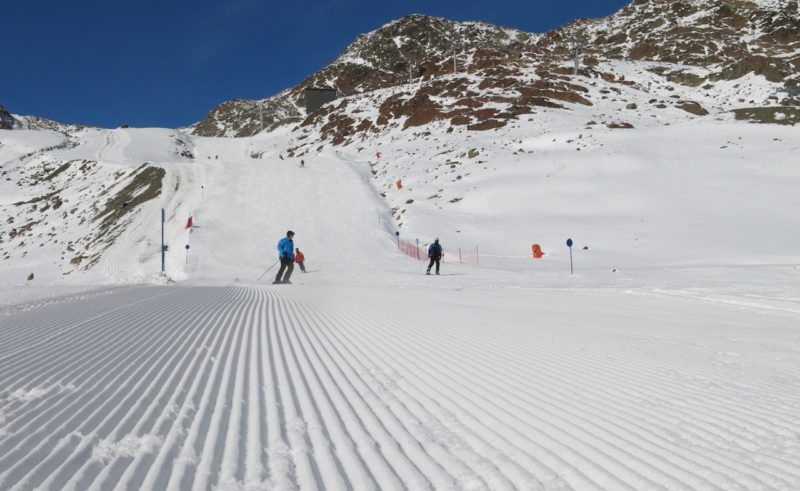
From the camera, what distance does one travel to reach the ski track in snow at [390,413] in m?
2.94

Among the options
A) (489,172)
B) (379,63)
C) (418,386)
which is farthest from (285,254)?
(379,63)

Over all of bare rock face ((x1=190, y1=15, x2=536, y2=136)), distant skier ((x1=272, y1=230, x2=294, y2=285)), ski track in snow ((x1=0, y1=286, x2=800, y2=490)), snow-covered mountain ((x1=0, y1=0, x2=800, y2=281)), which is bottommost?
ski track in snow ((x1=0, y1=286, x2=800, y2=490))

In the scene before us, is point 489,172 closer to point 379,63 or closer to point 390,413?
point 390,413

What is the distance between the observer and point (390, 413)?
→ 4.06 m

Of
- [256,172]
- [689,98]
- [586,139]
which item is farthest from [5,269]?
[689,98]

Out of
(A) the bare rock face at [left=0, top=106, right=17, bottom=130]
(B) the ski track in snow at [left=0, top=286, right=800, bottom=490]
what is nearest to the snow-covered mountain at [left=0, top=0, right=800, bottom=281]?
(B) the ski track in snow at [left=0, top=286, right=800, bottom=490]

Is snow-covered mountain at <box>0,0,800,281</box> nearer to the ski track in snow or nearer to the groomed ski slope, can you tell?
the groomed ski slope

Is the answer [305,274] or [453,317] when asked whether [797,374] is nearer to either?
[453,317]

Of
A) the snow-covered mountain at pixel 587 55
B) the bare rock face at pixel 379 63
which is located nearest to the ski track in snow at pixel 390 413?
the snow-covered mountain at pixel 587 55

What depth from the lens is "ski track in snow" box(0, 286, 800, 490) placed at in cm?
294

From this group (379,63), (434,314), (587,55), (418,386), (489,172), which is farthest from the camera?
(379,63)

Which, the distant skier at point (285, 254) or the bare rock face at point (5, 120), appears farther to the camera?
the bare rock face at point (5, 120)

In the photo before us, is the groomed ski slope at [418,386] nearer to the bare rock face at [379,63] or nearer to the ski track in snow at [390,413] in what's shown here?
the ski track in snow at [390,413]

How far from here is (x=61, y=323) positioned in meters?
8.42
